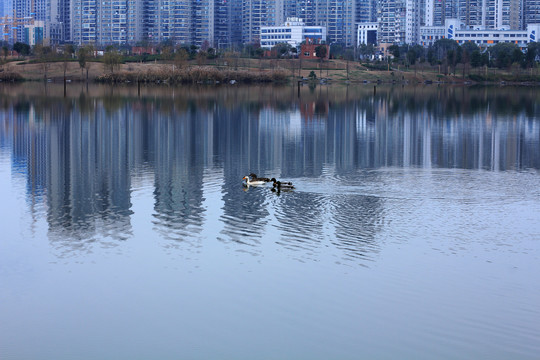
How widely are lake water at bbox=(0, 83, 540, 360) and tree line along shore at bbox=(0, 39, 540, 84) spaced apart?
A: 6034 cm

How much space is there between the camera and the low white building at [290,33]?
173 m

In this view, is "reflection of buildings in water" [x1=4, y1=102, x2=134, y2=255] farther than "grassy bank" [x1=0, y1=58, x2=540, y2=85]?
No

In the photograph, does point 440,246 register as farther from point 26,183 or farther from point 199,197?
point 26,183

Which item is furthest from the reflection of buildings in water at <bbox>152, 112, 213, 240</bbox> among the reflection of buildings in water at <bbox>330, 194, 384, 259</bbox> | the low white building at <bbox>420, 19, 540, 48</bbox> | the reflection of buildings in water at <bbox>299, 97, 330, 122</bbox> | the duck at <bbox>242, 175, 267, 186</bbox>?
the low white building at <bbox>420, 19, 540, 48</bbox>

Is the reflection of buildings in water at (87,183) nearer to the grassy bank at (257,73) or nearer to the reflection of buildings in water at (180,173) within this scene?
the reflection of buildings in water at (180,173)

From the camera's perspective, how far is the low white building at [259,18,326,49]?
17325cm

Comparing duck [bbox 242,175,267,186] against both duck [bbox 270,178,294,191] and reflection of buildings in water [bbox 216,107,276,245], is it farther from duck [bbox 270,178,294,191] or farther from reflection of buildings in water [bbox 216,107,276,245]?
duck [bbox 270,178,294,191]

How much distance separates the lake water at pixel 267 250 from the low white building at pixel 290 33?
142281 millimetres

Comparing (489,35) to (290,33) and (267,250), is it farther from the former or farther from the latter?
(267,250)

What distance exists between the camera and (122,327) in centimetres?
1221

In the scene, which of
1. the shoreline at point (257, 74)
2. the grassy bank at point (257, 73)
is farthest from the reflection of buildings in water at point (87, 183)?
the grassy bank at point (257, 73)

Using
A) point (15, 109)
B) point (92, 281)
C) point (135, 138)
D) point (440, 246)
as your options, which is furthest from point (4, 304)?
point (15, 109)

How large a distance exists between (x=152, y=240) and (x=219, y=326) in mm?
5218

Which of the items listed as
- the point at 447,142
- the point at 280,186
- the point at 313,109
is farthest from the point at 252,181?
the point at 313,109
